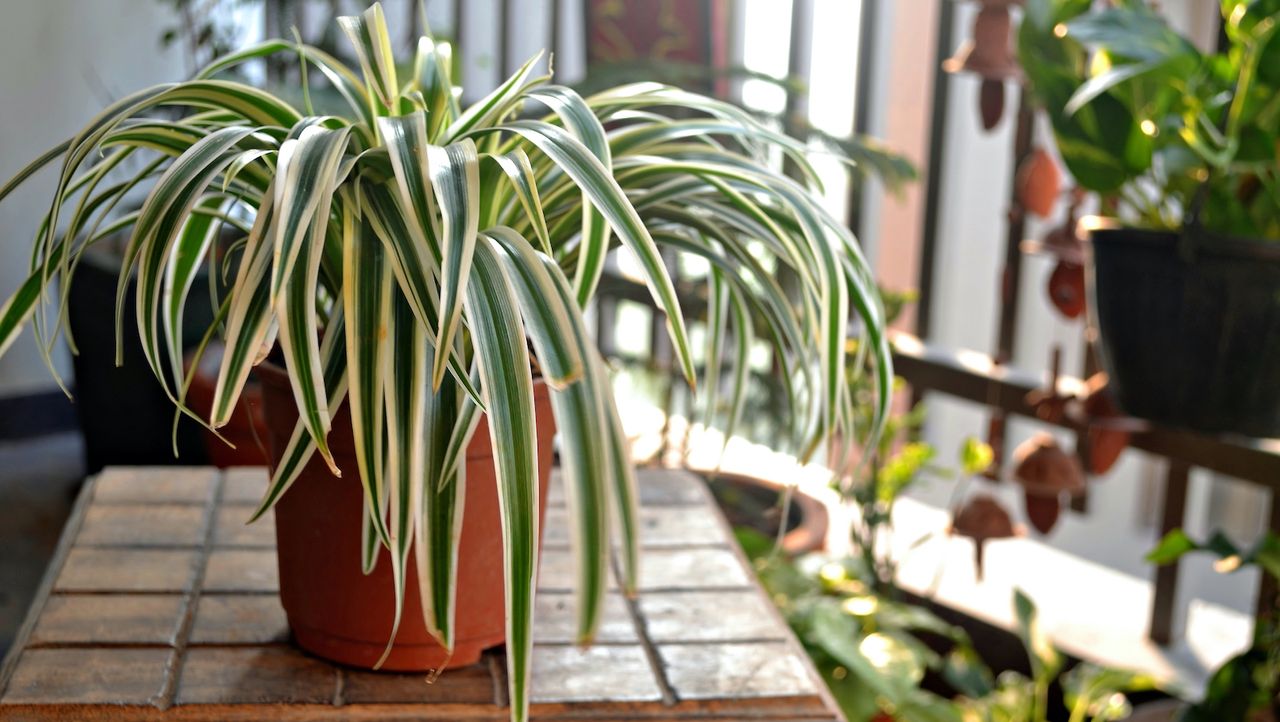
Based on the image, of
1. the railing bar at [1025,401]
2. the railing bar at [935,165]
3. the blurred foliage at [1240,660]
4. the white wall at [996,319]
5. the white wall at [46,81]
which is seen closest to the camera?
the blurred foliage at [1240,660]

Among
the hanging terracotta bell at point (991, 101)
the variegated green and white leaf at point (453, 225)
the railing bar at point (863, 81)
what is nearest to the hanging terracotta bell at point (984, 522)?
the hanging terracotta bell at point (991, 101)

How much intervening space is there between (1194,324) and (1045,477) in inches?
17.6

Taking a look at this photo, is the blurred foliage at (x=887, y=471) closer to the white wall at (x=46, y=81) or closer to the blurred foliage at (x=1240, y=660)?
the blurred foliage at (x=1240, y=660)

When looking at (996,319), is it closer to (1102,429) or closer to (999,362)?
(999,362)

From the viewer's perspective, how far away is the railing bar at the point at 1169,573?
183 cm

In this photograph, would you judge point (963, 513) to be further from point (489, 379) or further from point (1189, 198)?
point (489, 379)

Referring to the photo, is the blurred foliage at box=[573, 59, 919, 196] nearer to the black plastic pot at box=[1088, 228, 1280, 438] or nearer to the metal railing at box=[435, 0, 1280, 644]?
the metal railing at box=[435, 0, 1280, 644]

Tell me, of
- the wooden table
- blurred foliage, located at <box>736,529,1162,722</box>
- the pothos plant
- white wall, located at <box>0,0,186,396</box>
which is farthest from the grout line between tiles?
white wall, located at <box>0,0,186,396</box>

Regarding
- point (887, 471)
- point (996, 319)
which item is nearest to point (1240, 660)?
point (887, 471)

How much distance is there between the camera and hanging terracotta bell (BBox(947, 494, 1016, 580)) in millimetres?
1719

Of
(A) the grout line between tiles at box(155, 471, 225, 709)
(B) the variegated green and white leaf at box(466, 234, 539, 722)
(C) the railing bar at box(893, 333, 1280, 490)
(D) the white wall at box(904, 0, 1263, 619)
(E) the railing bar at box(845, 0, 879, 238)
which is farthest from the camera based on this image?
(D) the white wall at box(904, 0, 1263, 619)

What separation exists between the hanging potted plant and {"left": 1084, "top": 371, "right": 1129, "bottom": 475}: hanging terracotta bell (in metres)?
0.28

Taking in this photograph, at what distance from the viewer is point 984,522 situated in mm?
1720

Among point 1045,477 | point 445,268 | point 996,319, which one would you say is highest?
point 445,268
